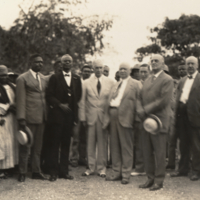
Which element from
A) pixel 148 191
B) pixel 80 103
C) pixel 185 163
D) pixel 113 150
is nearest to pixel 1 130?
pixel 80 103

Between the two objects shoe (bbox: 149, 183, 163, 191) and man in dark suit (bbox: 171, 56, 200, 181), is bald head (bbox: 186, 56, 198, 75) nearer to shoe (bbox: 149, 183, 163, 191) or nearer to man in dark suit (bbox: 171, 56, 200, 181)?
man in dark suit (bbox: 171, 56, 200, 181)

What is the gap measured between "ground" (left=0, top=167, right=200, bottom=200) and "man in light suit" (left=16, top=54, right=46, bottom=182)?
32cm

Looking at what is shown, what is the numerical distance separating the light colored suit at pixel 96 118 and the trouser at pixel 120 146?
400 millimetres

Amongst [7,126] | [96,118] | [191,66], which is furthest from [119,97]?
[7,126]

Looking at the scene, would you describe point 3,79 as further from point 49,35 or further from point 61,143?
point 49,35

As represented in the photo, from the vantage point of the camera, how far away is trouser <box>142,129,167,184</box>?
634 centimetres

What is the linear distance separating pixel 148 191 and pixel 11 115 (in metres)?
2.95

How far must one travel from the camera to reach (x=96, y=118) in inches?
291

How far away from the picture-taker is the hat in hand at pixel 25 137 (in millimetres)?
6491

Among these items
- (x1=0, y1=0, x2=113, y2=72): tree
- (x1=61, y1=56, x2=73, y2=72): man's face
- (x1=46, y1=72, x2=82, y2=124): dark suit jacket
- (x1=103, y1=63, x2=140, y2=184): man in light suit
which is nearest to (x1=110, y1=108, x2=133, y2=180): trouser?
(x1=103, y1=63, x2=140, y2=184): man in light suit

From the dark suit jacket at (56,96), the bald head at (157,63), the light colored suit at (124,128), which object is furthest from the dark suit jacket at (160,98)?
the dark suit jacket at (56,96)

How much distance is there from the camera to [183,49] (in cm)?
2639

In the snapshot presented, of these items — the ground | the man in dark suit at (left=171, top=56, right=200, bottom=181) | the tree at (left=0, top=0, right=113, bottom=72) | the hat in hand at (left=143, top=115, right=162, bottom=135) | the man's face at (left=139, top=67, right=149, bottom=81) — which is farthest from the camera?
the tree at (left=0, top=0, right=113, bottom=72)

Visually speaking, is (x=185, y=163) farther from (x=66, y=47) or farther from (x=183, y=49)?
(x=183, y=49)
